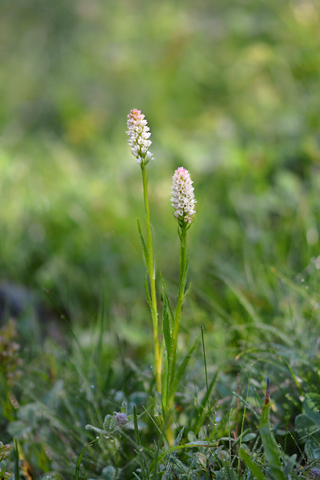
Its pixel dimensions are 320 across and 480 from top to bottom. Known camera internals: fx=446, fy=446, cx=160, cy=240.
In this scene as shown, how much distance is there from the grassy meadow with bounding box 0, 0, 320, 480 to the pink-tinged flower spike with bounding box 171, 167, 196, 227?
0.89ft

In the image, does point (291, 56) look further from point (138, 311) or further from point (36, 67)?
point (36, 67)

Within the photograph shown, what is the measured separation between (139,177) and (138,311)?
1.06 meters

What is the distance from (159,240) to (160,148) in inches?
36.7

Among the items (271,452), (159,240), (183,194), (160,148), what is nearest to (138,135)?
(183,194)

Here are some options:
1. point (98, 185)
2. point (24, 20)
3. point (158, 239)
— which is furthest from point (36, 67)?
point (158, 239)

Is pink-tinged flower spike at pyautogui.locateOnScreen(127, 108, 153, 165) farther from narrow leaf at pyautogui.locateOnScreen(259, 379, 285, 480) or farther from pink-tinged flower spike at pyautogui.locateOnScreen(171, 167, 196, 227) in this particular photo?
narrow leaf at pyautogui.locateOnScreen(259, 379, 285, 480)

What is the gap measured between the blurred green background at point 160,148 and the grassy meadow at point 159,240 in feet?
0.04

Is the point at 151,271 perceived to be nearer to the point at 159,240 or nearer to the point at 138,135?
the point at 138,135

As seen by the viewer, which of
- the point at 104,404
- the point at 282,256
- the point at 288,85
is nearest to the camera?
the point at 104,404

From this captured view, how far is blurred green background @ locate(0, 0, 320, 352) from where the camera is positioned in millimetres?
1981

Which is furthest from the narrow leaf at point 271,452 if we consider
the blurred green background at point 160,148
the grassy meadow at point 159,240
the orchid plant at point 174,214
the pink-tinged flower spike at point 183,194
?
the blurred green background at point 160,148

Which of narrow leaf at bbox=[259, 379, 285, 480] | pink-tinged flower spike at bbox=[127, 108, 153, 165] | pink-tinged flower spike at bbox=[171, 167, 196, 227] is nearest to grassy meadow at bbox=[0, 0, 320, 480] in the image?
narrow leaf at bbox=[259, 379, 285, 480]

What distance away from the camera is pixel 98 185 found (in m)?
2.67

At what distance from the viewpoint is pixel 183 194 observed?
86 centimetres
